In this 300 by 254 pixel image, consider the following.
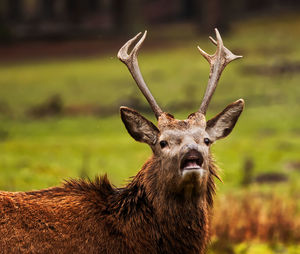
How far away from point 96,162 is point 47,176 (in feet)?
13.6

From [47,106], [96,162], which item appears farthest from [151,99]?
[47,106]

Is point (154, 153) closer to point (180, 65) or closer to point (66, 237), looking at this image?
point (66, 237)

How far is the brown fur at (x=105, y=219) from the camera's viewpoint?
259 inches

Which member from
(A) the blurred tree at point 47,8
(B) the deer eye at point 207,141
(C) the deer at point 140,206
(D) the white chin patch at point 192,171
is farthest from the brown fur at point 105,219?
(A) the blurred tree at point 47,8

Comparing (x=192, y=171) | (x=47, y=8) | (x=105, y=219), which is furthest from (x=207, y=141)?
(x=47, y=8)

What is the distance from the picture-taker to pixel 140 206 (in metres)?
7.06

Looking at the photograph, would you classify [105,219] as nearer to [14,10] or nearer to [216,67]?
[216,67]

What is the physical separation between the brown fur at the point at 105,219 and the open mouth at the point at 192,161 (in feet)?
1.40

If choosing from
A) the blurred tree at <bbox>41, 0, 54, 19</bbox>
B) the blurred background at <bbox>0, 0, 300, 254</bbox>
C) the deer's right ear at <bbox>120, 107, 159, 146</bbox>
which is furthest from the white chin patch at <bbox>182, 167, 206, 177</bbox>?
the blurred tree at <bbox>41, 0, 54, 19</bbox>

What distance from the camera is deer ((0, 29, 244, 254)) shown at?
6.59 meters

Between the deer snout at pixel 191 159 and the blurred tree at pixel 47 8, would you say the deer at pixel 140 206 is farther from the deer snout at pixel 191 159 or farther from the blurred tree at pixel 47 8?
the blurred tree at pixel 47 8

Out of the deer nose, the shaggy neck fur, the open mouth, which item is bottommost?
the shaggy neck fur

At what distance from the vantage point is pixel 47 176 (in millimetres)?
13594

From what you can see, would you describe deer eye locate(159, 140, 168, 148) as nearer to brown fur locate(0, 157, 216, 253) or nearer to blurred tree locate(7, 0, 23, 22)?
brown fur locate(0, 157, 216, 253)
